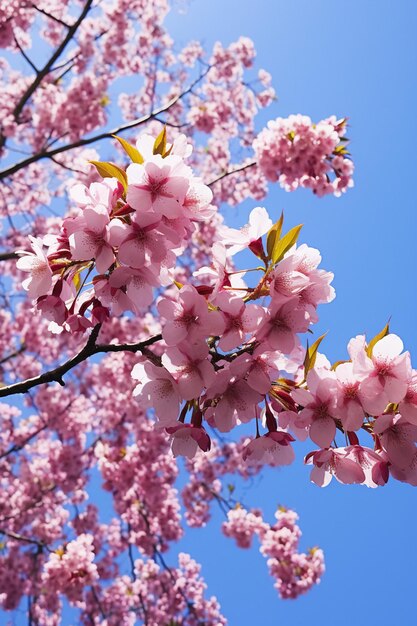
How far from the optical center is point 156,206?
4.45 ft

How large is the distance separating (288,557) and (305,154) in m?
5.86

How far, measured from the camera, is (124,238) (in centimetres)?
135

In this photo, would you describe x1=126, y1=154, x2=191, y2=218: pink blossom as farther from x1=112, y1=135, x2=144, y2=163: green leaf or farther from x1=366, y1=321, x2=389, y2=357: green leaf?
x1=366, y1=321, x2=389, y2=357: green leaf

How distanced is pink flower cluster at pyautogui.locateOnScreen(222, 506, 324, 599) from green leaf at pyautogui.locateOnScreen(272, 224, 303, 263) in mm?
6639

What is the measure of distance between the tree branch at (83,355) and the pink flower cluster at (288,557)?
6307 mm

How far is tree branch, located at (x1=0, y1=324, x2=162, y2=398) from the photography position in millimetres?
1669

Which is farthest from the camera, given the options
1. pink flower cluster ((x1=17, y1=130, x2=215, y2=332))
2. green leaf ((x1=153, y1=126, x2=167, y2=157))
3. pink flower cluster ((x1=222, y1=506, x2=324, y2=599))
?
pink flower cluster ((x1=222, y1=506, x2=324, y2=599))

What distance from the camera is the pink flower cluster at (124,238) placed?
1.36 meters

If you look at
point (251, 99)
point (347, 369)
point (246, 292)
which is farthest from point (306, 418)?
point (251, 99)

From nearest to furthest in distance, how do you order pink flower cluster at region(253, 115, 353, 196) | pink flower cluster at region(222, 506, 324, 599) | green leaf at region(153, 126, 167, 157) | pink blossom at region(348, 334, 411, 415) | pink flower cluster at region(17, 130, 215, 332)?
pink blossom at region(348, 334, 411, 415) → pink flower cluster at region(17, 130, 215, 332) → green leaf at region(153, 126, 167, 157) → pink flower cluster at region(253, 115, 353, 196) → pink flower cluster at region(222, 506, 324, 599)

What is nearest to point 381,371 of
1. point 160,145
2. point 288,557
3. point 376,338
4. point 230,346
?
point 376,338

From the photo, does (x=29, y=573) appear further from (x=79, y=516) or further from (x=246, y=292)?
(x=246, y=292)

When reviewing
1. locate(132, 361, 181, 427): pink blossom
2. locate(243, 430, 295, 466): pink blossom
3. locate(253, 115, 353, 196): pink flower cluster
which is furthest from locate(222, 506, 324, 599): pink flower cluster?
locate(132, 361, 181, 427): pink blossom

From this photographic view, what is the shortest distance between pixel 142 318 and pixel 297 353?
721 cm
